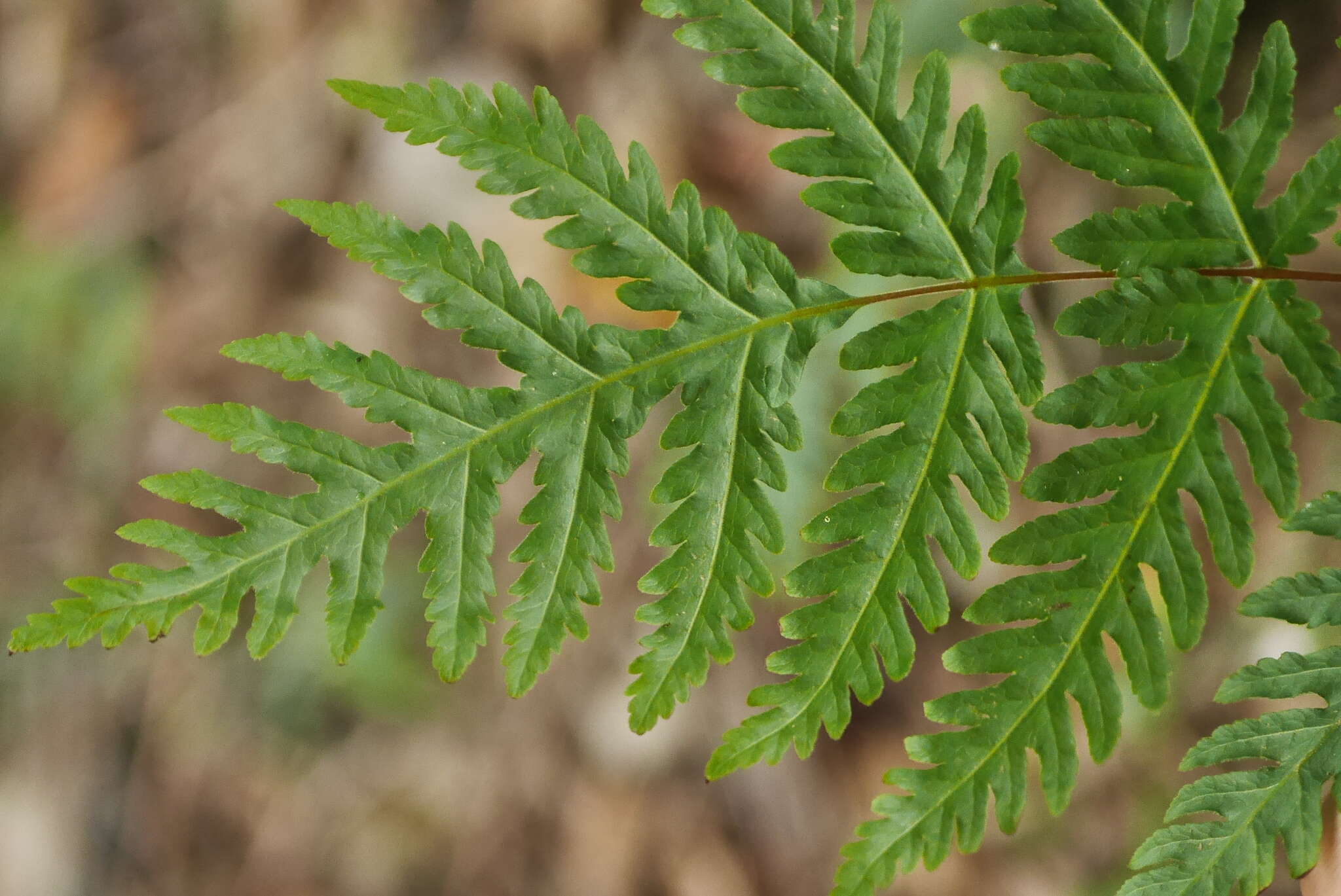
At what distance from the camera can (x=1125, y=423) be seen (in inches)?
70.5

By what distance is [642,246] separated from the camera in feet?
5.97

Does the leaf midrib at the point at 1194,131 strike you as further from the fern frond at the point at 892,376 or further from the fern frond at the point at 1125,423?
the fern frond at the point at 892,376

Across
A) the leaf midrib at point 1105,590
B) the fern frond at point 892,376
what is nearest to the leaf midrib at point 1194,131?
the leaf midrib at point 1105,590

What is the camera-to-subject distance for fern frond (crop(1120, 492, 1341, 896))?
1714mm

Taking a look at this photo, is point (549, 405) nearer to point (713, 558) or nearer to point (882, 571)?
point (713, 558)

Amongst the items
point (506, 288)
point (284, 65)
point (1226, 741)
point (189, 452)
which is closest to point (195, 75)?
point (284, 65)

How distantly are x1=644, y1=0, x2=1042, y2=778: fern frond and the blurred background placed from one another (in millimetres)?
1412

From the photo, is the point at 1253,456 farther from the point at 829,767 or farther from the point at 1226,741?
the point at 829,767

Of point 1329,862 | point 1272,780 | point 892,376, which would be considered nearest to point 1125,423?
point 892,376

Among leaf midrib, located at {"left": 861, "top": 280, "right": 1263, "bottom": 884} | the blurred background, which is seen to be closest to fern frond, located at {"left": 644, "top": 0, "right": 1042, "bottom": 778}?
leaf midrib, located at {"left": 861, "top": 280, "right": 1263, "bottom": 884}

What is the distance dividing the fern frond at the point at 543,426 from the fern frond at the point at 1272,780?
869mm

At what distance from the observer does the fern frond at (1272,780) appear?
1.71 m

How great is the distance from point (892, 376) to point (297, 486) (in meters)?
3.47

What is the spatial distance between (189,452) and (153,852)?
181 centimetres
